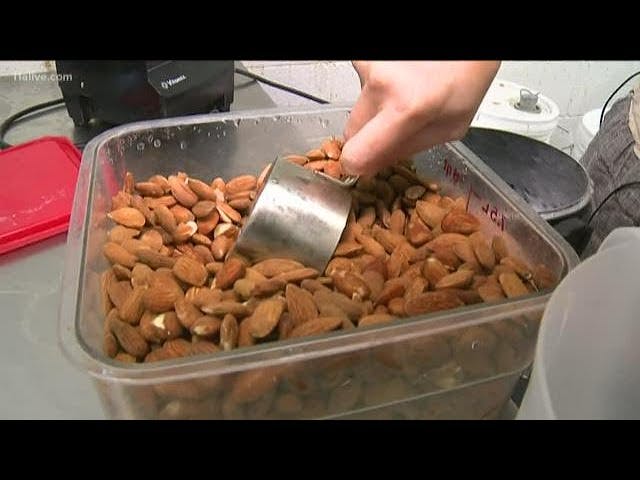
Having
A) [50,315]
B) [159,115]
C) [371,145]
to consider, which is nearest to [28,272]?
[50,315]

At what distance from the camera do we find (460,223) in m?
0.53

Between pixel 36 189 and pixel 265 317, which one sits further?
pixel 36 189

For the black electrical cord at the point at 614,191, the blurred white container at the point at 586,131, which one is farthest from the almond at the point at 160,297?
the blurred white container at the point at 586,131

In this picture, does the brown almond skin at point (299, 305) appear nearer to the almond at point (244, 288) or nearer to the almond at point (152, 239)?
the almond at point (244, 288)

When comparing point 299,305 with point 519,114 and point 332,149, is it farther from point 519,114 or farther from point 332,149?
point 519,114

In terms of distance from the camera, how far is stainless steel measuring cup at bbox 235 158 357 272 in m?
0.50

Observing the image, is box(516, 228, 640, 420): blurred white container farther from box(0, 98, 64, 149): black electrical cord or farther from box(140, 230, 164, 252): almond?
box(0, 98, 64, 149): black electrical cord

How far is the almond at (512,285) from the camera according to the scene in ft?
1.48

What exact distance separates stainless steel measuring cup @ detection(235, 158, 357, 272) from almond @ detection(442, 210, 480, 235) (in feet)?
0.29

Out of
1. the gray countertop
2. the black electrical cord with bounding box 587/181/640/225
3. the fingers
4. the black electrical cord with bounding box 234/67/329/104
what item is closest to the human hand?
the fingers

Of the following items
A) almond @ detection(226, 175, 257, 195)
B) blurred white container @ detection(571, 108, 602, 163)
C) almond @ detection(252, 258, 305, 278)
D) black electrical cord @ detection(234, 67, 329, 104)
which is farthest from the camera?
blurred white container @ detection(571, 108, 602, 163)

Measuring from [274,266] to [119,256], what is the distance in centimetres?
12

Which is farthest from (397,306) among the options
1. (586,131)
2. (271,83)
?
(586,131)

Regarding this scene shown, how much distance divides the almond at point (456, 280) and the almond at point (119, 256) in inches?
9.0
